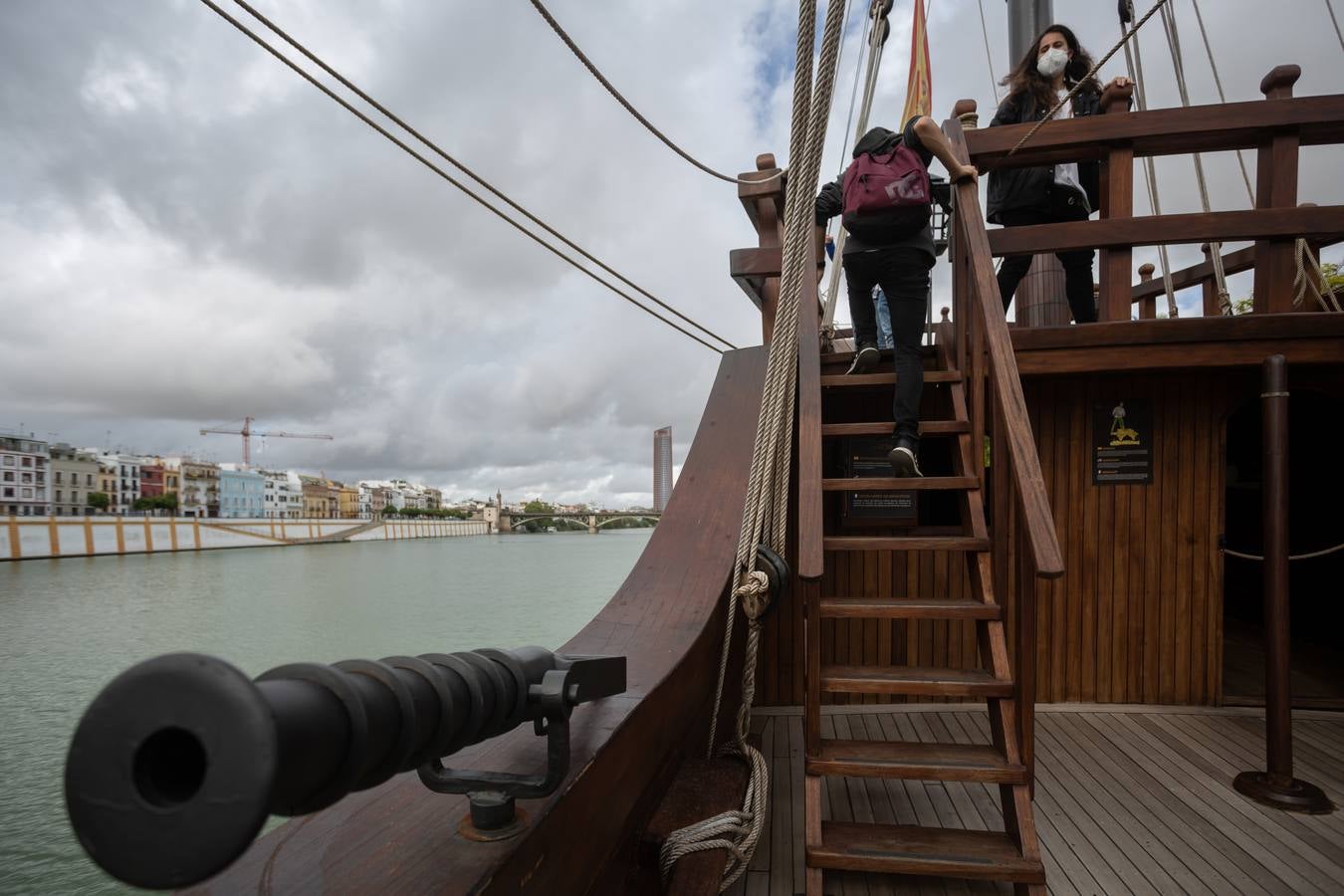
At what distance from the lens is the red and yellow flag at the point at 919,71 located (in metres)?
5.73

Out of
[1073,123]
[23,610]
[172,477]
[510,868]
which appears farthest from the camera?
[172,477]

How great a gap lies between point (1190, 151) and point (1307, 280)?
0.79 m

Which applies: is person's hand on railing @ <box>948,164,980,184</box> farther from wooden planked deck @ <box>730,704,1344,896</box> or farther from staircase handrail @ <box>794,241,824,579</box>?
wooden planked deck @ <box>730,704,1344,896</box>

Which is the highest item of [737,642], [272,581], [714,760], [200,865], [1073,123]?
[1073,123]

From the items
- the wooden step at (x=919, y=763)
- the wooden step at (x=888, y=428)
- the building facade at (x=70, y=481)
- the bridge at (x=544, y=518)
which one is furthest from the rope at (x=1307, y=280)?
the building facade at (x=70, y=481)

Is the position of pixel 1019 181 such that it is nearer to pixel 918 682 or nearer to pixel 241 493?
pixel 918 682

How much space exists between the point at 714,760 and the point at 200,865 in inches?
64.4

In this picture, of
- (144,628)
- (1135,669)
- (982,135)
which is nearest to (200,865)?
(982,135)

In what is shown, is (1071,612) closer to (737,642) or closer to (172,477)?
(737,642)

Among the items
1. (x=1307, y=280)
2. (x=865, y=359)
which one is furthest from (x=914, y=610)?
(x=1307, y=280)

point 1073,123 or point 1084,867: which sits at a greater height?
point 1073,123

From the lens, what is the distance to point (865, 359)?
3.02 metres

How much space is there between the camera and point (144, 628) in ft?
30.5

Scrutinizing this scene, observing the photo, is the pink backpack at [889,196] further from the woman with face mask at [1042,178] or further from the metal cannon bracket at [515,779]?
the metal cannon bracket at [515,779]
